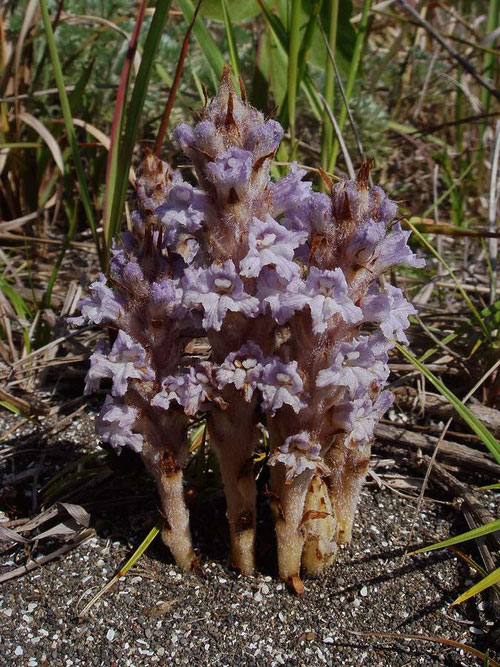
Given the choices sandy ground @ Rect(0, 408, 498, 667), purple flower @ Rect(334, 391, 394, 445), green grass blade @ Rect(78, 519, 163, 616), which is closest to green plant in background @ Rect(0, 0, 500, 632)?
purple flower @ Rect(334, 391, 394, 445)

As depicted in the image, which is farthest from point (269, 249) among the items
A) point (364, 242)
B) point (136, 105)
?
point (136, 105)

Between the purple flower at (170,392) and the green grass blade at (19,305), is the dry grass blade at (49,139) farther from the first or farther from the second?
the purple flower at (170,392)

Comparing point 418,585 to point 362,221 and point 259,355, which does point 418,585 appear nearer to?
point 259,355

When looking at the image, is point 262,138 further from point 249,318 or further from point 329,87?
point 329,87

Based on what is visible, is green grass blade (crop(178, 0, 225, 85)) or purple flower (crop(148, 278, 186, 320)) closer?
purple flower (crop(148, 278, 186, 320))

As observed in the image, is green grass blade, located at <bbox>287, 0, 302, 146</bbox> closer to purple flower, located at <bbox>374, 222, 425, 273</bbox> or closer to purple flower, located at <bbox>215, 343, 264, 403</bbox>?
purple flower, located at <bbox>374, 222, 425, 273</bbox>

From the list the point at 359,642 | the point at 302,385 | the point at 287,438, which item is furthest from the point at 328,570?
the point at 302,385
